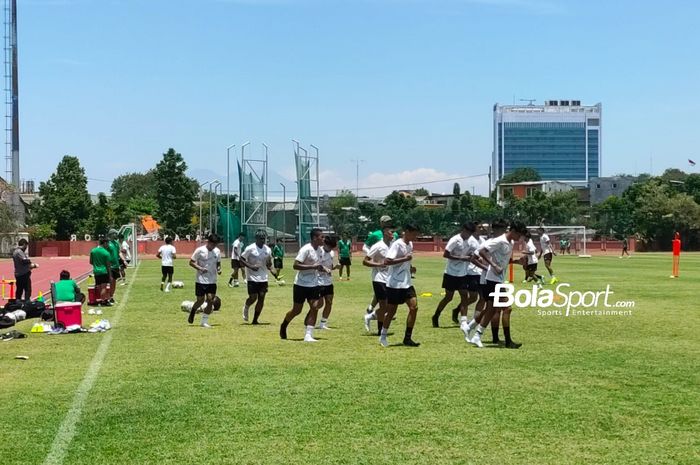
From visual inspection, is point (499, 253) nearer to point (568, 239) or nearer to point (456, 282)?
point (456, 282)

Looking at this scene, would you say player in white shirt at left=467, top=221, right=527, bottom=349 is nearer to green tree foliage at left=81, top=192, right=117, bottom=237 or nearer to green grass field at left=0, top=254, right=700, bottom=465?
green grass field at left=0, top=254, right=700, bottom=465

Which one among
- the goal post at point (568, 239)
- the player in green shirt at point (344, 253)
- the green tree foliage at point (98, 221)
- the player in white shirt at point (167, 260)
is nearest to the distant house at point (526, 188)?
the goal post at point (568, 239)

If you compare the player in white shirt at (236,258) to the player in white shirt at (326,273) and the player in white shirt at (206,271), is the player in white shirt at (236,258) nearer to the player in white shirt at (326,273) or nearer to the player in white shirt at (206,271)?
the player in white shirt at (206,271)

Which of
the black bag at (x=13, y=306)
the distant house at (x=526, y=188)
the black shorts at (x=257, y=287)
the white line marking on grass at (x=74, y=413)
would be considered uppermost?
the distant house at (x=526, y=188)

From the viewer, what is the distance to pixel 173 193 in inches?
3932

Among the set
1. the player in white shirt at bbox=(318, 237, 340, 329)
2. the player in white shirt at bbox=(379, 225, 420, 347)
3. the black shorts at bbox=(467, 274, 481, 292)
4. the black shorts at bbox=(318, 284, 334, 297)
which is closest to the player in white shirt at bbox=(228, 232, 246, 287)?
the player in white shirt at bbox=(318, 237, 340, 329)

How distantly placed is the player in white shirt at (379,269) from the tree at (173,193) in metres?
86.0

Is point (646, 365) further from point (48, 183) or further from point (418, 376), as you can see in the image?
point (48, 183)

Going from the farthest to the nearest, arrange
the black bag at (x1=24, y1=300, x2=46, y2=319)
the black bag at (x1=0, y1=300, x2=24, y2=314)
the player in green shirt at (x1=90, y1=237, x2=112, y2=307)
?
1. the player in green shirt at (x1=90, y1=237, x2=112, y2=307)
2. the black bag at (x1=24, y1=300, x2=46, y2=319)
3. the black bag at (x1=0, y1=300, x2=24, y2=314)

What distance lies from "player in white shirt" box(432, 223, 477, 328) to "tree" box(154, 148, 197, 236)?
8579 cm

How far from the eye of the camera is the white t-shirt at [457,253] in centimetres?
1570

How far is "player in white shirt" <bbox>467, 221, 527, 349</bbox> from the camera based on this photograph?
41.9ft

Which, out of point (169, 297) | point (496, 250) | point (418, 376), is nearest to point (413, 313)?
point (496, 250)

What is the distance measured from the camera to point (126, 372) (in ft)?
36.2
